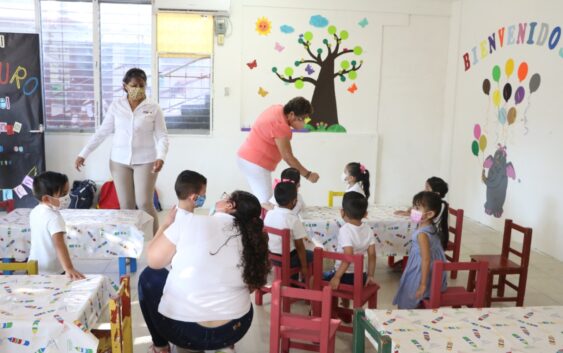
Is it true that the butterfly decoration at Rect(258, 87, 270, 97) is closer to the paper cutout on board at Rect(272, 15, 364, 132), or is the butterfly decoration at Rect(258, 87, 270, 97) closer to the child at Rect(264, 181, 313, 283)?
the paper cutout on board at Rect(272, 15, 364, 132)

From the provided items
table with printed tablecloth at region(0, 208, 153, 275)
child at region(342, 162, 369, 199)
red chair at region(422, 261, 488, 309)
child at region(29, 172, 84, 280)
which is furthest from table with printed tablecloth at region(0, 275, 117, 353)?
child at region(342, 162, 369, 199)

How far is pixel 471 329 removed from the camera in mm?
1767

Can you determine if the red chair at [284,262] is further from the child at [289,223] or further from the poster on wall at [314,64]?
the poster on wall at [314,64]

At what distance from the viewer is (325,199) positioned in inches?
254

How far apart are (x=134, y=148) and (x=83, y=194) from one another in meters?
2.18

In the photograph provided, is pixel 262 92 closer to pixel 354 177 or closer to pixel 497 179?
pixel 354 177

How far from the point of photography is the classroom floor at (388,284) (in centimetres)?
278

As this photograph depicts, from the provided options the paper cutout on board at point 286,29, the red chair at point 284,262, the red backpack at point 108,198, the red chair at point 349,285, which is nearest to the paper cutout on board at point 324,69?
the paper cutout on board at point 286,29

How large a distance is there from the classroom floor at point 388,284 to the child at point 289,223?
418 mm

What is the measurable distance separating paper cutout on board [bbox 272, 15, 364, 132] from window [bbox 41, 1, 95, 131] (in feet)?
7.36

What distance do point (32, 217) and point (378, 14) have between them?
4941mm

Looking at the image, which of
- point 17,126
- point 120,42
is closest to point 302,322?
point 17,126

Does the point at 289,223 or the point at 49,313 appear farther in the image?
the point at 289,223

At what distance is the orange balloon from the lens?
4961mm
